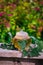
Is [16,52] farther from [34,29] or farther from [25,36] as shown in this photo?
[34,29]

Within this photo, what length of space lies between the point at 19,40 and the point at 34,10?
3.37 ft

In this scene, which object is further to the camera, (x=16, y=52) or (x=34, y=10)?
(x=34, y=10)

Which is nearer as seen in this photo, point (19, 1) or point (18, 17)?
point (18, 17)

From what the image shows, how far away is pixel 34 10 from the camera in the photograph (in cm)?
432

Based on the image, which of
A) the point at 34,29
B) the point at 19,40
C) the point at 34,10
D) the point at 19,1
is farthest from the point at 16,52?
the point at 19,1

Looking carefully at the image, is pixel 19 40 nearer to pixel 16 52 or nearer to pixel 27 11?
pixel 16 52

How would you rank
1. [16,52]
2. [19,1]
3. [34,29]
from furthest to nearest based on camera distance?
[19,1]
[34,29]
[16,52]

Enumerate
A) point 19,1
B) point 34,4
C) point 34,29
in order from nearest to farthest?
1. point 34,29
2. point 34,4
3. point 19,1

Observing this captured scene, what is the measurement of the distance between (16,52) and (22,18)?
101 centimetres

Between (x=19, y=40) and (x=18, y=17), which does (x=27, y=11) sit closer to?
(x=18, y=17)

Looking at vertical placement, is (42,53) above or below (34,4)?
below

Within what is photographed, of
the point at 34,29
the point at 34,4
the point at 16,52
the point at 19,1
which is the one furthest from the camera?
the point at 19,1

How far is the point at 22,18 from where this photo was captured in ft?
14.0

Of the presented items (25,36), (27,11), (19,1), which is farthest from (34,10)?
(25,36)
